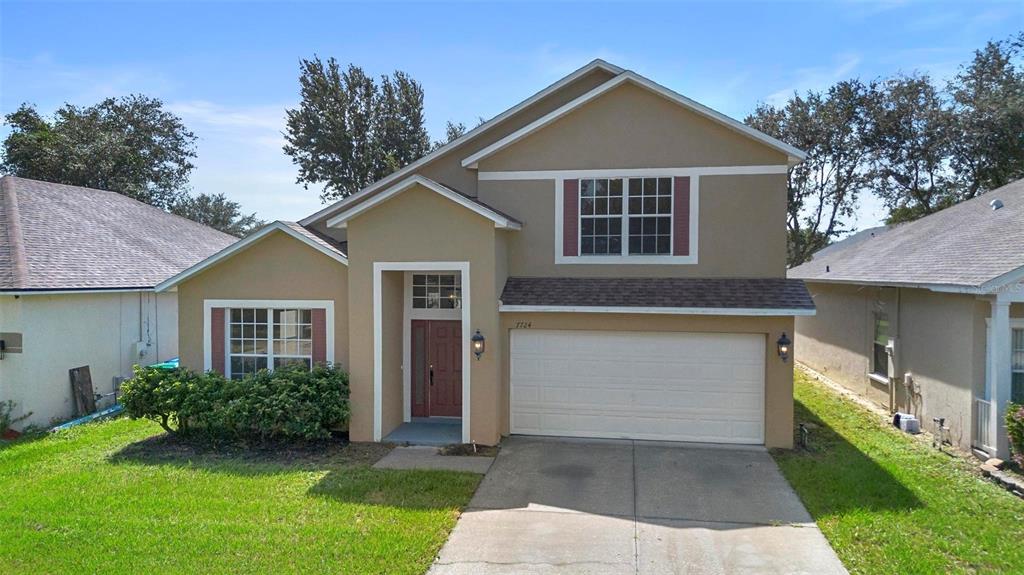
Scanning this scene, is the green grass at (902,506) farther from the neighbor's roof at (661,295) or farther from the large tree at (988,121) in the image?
the large tree at (988,121)

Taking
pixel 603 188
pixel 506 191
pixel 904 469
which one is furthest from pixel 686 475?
pixel 506 191

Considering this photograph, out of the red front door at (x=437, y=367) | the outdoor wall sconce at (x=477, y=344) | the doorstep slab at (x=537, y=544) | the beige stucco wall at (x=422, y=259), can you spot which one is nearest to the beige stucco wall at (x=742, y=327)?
the outdoor wall sconce at (x=477, y=344)

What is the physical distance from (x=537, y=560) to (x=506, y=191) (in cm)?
711

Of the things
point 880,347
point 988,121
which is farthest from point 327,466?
point 988,121

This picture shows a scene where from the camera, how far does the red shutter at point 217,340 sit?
11.1m

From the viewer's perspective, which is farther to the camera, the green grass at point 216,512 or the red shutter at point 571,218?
the red shutter at point 571,218

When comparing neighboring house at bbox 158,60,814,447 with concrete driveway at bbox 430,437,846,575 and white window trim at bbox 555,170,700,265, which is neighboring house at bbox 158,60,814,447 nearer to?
white window trim at bbox 555,170,700,265

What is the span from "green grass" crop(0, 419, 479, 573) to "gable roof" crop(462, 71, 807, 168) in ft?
20.1

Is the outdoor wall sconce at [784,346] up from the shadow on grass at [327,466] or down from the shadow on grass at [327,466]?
up

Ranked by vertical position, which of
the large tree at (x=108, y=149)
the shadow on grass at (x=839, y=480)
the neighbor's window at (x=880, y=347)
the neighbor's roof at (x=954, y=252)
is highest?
the large tree at (x=108, y=149)

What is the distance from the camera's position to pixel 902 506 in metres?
7.38

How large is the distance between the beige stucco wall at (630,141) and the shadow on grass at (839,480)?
514 cm

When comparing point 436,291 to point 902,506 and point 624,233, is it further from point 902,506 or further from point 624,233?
point 902,506

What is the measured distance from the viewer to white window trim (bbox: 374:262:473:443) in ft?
33.4
